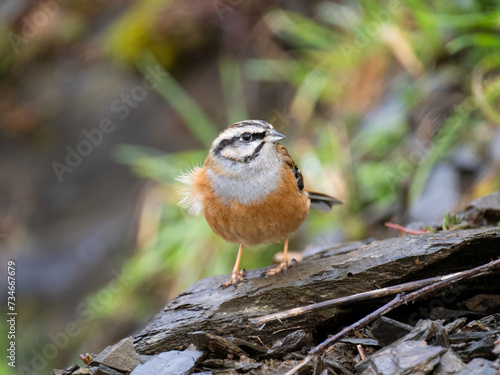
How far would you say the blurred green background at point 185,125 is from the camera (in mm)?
7548

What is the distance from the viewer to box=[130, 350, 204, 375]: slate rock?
3594 millimetres

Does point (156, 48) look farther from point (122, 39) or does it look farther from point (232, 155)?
point (232, 155)

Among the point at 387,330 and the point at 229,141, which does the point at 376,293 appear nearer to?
the point at 387,330

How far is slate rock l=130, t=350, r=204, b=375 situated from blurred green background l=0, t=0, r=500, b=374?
12.4 ft

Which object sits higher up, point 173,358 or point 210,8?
point 210,8

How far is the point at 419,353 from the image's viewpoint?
10.3 feet

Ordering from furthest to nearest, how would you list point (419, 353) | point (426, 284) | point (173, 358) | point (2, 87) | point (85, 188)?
point (2, 87)
point (85, 188)
point (173, 358)
point (426, 284)
point (419, 353)

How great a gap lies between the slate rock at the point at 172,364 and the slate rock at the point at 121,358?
13cm

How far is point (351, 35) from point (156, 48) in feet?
14.8

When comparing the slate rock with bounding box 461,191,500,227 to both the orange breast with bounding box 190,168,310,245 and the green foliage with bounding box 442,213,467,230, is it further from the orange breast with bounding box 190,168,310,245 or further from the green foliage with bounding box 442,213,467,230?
the orange breast with bounding box 190,168,310,245

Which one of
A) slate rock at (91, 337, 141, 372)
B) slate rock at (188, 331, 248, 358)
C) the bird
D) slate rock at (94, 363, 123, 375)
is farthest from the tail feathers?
slate rock at (94, 363, 123, 375)

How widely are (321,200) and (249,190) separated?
1342mm

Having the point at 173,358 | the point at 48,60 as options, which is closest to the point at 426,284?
the point at 173,358

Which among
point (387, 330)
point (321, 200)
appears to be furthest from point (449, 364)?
point (321, 200)
